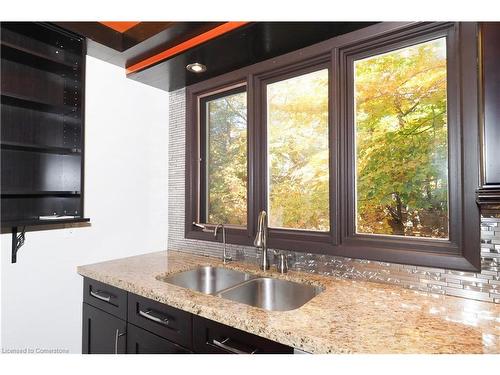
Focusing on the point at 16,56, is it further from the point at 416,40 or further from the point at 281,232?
the point at 416,40

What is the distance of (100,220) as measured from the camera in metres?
1.99

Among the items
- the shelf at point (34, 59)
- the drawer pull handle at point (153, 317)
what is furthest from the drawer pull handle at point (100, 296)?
the shelf at point (34, 59)

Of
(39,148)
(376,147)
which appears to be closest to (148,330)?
(39,148)

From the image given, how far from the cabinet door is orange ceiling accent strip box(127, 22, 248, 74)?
5.46 feet

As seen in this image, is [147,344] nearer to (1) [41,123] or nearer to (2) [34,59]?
(1) [41,123]

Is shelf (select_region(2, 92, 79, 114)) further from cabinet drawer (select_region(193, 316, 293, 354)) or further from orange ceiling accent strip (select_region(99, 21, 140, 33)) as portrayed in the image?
cabinet drawer (select_region(193, 316, 293, 354))

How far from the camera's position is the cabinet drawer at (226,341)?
104 cm

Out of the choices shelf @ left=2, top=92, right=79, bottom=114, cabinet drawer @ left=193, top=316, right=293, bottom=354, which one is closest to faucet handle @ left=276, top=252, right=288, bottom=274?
cabinet drawer @ left=193, top=316, right=293, bottom=354

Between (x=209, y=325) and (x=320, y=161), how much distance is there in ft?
3.72

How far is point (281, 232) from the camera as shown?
6.03ft

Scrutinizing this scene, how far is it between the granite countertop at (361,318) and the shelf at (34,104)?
1.10 m

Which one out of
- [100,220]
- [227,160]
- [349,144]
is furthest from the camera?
[227,160]

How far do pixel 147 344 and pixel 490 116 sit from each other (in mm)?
1817

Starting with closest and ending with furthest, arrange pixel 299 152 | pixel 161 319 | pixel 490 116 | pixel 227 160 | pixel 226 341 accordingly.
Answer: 1. pixel 490 116
2. pixel 226 341
3. pixel 161 319
4. pixel 299 152
5. pixel 227 160
